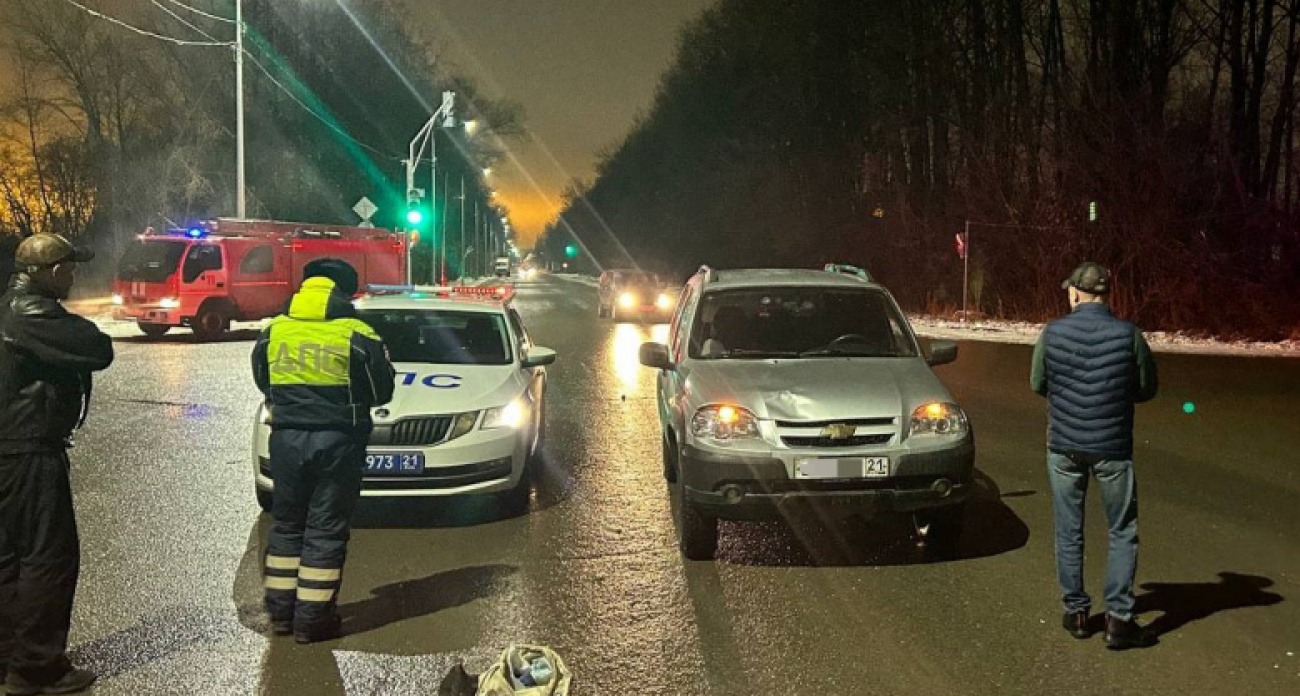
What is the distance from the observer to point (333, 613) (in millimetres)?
5086

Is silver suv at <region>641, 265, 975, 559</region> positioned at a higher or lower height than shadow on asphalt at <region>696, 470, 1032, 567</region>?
higher

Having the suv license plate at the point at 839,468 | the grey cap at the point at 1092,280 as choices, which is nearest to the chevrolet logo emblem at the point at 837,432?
the suv license plate at the point at 839,468

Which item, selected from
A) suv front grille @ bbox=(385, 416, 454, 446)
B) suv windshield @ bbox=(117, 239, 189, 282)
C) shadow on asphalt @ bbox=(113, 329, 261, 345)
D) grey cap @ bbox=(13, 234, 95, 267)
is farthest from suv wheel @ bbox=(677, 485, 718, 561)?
suv windshield @ bbox=(117, 239, 189, 282)

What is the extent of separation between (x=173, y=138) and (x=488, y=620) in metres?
40.7

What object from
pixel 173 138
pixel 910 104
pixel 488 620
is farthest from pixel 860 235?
pixel 488 620

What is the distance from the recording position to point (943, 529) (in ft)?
21.5

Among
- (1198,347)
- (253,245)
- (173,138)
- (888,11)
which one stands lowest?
(1198,347)

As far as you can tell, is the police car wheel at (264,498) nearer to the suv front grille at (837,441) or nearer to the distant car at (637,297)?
the suv front grille at (837,441)

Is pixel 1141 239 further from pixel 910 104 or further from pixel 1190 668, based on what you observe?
pixel 1190 668

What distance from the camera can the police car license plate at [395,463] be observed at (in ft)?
22.7

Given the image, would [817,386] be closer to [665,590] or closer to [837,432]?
[837,432]

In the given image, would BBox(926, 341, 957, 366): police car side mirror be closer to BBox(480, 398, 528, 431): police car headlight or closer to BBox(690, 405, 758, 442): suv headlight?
BBox(690, 405, 758, 442): suv headlight

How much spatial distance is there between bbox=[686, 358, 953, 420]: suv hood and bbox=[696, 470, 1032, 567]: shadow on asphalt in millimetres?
584

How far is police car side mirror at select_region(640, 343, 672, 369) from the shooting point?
766cm
